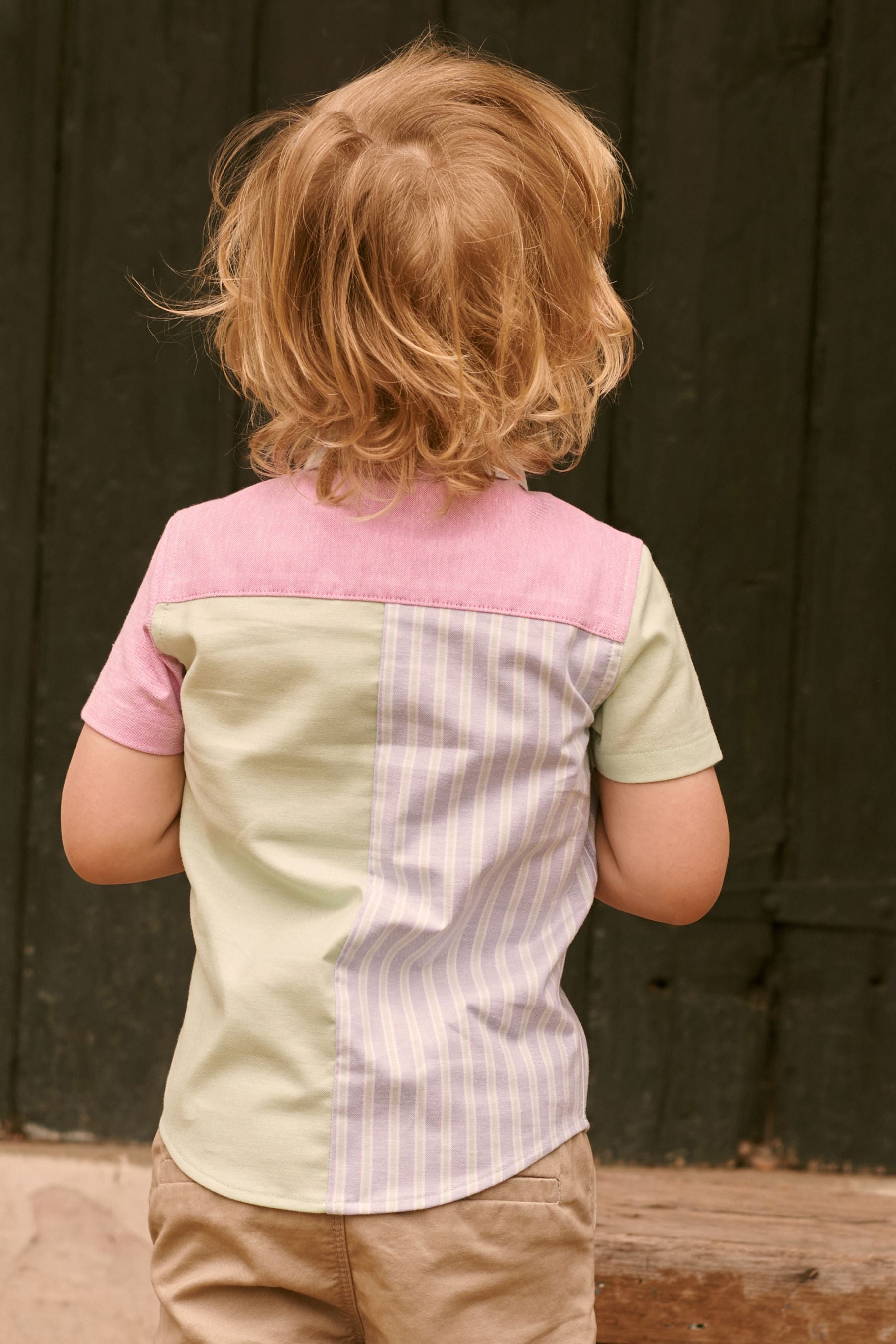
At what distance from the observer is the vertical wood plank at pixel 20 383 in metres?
1.75

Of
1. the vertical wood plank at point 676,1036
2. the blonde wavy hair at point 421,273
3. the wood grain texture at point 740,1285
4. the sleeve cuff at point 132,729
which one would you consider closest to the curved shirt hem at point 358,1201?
the sleeve cuff at point 132,729

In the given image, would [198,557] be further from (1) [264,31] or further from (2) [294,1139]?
(1) [264,31]

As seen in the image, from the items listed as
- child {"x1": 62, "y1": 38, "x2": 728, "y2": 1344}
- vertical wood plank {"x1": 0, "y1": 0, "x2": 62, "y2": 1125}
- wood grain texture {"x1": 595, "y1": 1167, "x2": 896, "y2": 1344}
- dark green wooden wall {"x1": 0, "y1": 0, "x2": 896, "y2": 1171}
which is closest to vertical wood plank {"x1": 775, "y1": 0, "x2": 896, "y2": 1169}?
dark green wooden wall {"x1": 0, "y1": 0, "x2": 896, "y2": 1171}

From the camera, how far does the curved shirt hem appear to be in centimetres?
86

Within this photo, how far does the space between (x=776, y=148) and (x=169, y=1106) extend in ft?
4.65

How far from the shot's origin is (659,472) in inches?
69.4

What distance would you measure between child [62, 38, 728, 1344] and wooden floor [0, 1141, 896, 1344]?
0.62 meters

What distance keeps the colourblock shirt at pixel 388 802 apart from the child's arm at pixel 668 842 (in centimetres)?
4

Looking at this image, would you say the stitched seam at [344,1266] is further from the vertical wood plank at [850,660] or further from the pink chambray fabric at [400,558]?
the vertical wood plank at [850,660]

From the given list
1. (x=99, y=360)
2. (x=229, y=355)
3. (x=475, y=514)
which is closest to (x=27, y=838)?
(x=99, y=360)

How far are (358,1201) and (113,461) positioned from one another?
47.7 inches

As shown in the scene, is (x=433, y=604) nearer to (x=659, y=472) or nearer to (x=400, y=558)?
(x=400, y=558)

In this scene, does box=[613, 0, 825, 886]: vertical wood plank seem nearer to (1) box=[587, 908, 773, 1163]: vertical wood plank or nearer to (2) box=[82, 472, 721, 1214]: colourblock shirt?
(1) box=[587, 908, 773, 1163]: vertical wood plank

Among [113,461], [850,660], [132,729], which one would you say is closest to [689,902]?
[132,729]
